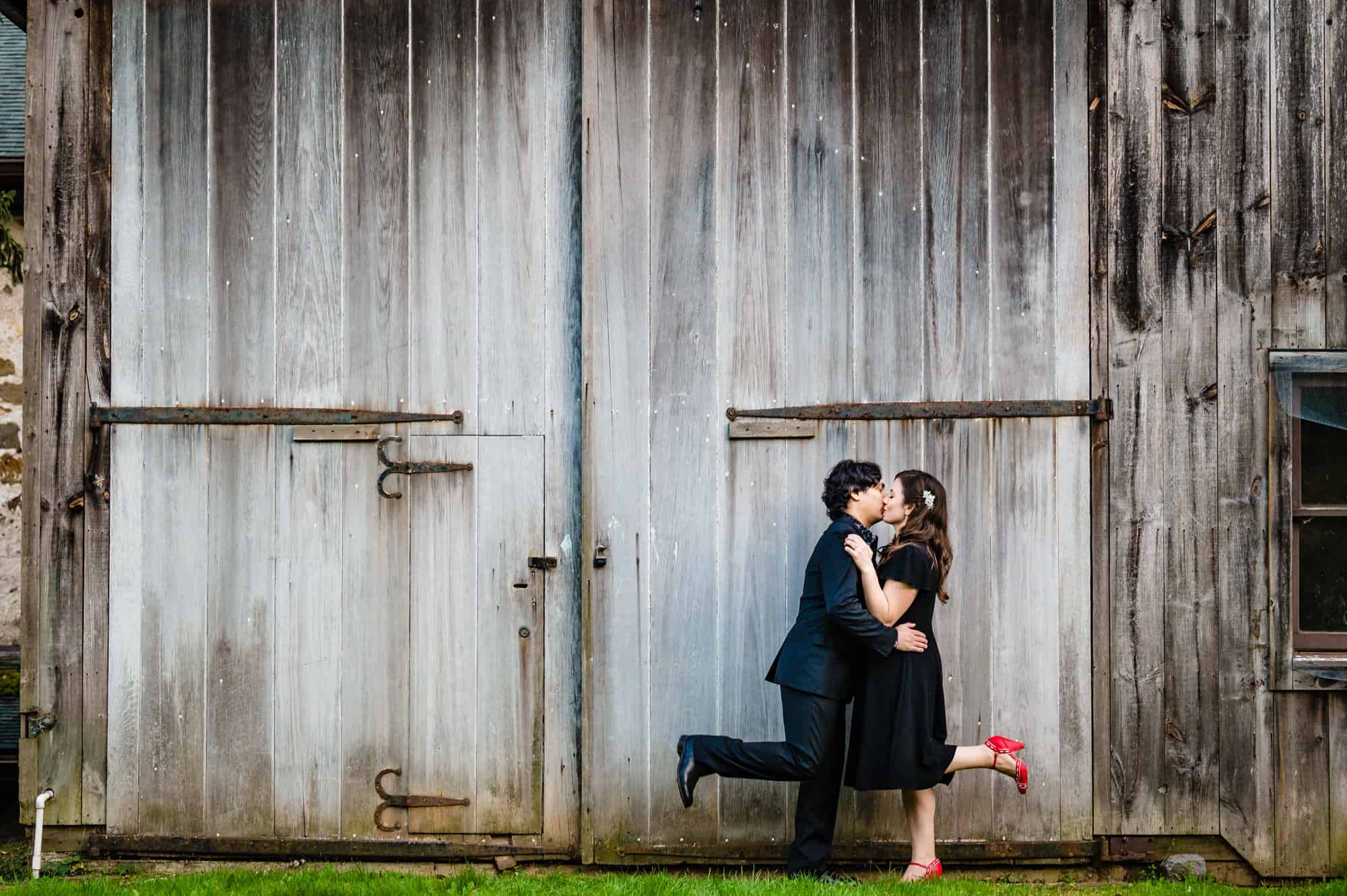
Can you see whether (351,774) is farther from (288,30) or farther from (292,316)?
(288,30)

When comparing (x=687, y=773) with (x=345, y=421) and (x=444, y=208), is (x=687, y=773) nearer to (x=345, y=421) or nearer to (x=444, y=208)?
(x=345, y=421)

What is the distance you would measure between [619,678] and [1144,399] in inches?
94.5

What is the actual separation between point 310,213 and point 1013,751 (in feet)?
11.5

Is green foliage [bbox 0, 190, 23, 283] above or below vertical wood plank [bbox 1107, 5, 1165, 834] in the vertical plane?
above

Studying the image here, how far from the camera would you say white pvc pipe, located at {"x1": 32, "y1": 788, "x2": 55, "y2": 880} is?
4.13 m

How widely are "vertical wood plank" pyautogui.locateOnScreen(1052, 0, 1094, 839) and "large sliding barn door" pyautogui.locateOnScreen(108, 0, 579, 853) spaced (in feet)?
6.43

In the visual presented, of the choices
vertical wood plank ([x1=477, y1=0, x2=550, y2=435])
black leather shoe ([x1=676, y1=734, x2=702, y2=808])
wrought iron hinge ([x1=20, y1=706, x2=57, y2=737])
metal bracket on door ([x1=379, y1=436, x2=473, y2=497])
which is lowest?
black leather shoe ([x1=676, y1=734, x2=702, y2=808])

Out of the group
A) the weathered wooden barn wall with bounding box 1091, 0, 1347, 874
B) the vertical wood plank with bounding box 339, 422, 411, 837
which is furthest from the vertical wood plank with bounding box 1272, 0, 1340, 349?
the vertical wood plank with bounding box 339, 422, 411, 837

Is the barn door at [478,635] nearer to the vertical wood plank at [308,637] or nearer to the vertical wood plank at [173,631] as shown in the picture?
the vertical wood plank at [308,637]

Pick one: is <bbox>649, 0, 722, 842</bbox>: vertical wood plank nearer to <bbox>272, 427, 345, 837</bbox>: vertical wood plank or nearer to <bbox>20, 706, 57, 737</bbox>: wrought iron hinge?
<bbox>272, 427, 345, 837</bbox>: vertical wood plank

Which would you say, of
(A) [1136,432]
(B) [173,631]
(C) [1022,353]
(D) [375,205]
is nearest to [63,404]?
(B) [173,631]

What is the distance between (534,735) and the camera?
424 cm

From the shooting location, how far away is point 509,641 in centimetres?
425

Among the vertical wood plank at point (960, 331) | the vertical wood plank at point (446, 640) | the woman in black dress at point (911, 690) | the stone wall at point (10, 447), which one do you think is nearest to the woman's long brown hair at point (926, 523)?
the woman in black dress at point (911, 690)
